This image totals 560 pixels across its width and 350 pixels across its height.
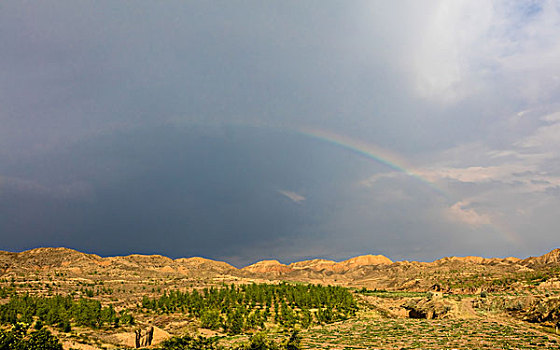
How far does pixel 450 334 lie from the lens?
33.7 metres

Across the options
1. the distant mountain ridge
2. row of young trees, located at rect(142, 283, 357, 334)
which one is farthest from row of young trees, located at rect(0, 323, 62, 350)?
the distant mountain ridge

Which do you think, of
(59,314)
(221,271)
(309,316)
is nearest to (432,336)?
(309,316)

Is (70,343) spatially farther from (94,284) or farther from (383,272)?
(383,272)

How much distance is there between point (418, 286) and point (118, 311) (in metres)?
83.3

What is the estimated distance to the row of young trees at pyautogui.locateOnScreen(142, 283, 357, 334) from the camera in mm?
45094

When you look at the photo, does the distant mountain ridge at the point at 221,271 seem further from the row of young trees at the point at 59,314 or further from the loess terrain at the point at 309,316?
the row of young trees at the point at 59,314

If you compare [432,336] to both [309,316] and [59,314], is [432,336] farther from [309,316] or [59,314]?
[59,314]

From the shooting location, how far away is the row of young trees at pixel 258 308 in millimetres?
45094

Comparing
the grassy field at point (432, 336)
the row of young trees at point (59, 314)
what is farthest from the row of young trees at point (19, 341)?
the grassy field at point (432, 336)

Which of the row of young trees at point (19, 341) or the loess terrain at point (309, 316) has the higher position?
the row of young trees at point (19, 341)

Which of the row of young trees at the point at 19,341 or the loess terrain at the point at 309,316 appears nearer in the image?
the row of young trees at the point at 19,341

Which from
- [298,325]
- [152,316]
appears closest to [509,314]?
[298,325]

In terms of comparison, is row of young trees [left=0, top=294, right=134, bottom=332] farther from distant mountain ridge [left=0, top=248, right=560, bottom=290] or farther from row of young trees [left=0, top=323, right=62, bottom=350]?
distant mountain ridge [left=0, top=248, right=560, bottom=290]

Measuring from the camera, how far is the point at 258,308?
171 ft
